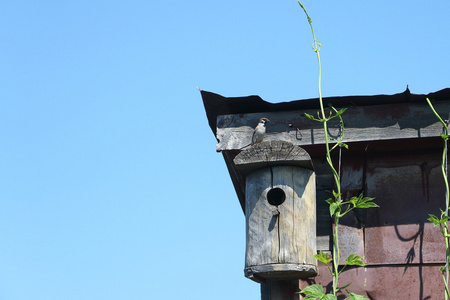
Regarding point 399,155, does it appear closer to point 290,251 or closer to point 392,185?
point 392,185

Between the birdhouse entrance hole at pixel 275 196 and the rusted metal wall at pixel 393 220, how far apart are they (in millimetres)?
384

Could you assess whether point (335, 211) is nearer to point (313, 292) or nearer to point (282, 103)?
point (313, 292)

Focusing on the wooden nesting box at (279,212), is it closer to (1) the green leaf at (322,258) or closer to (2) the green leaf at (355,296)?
(1) the green leaf at (322,258)

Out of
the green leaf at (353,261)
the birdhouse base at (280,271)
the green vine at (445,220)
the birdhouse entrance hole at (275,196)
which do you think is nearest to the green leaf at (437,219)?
the green vine at (445,220)

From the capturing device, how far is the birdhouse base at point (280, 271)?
15.6 ft

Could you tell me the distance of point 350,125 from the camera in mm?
5320

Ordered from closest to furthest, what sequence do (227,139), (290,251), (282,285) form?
(290,251)
(282,285)
(227,139)

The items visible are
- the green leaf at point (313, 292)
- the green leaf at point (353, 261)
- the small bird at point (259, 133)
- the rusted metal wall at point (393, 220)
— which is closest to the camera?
the green leaf at point (313, 292)

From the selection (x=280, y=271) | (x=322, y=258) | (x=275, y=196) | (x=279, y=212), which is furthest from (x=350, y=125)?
(x=280, y=271)

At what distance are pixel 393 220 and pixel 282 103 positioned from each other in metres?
1.15

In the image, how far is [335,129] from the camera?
535 cm

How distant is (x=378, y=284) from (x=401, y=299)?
0.58ft

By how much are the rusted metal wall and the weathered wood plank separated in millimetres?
87

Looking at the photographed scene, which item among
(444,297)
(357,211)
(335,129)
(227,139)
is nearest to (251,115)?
(227,139)
